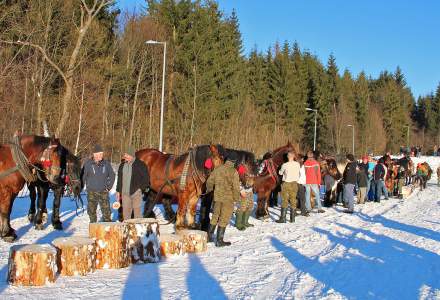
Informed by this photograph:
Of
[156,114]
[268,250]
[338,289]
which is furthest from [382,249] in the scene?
[156,114]

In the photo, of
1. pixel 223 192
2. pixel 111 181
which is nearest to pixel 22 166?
pixel 111 181

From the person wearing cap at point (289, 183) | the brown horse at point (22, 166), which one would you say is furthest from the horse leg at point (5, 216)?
the person wearing cap at point (289, 183)

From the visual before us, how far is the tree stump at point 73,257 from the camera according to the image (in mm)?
6586

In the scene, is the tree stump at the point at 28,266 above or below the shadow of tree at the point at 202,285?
above

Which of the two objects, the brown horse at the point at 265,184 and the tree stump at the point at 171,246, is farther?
the brown horse at the point at 265,184

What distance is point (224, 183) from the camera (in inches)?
357

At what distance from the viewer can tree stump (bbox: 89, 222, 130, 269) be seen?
6957 mm

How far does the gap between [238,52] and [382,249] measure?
39.0 metres

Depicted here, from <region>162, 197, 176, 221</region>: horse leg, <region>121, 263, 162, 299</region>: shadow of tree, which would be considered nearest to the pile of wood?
<region>121, 263, 162, 299</region>: shadow of tree

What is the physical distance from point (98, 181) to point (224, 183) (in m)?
2.34

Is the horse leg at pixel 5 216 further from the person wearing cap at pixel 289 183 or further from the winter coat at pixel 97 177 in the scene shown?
the person wearing cap at pixel 289 183

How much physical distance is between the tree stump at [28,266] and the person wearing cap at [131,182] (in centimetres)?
326

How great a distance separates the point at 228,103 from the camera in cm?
3872

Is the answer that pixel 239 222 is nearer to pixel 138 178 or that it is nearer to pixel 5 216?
pixel 138 178
